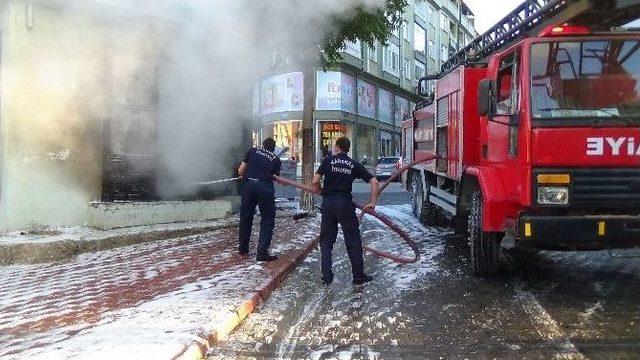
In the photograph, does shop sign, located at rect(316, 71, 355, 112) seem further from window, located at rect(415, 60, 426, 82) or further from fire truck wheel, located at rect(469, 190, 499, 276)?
fire truck wheel, located at rect(469, 190, 499, 276)

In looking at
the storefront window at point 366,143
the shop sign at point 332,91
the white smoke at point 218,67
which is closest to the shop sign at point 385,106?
the storefront window at point 366,143

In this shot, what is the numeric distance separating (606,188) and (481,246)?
1.56m

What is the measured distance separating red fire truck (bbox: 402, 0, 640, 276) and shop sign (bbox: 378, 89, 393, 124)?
108ft

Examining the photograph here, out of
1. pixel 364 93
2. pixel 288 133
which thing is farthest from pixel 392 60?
pixel 288 133

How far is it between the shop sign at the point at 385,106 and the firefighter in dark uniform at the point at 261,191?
32.7 metres

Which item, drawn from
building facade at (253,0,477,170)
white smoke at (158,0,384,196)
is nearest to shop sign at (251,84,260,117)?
white smoke at (158,0,384,196)

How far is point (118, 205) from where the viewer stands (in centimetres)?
885

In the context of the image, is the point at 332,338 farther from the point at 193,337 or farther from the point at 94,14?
the point at 94,14

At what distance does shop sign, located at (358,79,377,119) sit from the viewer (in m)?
36.5

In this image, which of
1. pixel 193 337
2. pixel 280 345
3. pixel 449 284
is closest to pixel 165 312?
pixel 193 337

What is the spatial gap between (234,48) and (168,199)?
262 cm

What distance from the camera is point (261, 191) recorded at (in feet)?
24.9

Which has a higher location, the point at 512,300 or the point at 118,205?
the point at 118,205

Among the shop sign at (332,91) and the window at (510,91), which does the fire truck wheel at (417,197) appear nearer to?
the window at (510,91)
